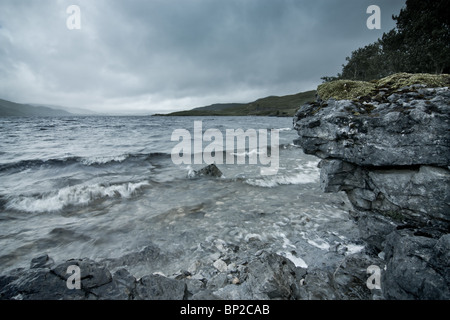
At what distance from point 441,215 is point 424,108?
234cm

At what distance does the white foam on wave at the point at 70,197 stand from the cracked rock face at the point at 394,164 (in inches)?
388

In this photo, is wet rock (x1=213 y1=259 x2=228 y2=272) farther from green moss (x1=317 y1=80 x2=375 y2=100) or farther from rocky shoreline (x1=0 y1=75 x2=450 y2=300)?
green moss (x1=317 y1=80 x2=375 y2=100)

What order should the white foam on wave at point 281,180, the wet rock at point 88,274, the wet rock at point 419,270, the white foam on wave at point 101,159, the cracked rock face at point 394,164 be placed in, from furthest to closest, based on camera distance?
the white foam on wave at point 101,159 < the white foam on wave at point 281,180 < the cracked rock face at point 394,164 < the wet rock at point 88,274 < the wet rock at point 419,270

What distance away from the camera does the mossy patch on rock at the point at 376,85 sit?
5.24 meters

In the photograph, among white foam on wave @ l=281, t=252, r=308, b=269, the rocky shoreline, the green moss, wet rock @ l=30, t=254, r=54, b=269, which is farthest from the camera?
the green moss

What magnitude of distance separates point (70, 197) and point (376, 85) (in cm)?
1386

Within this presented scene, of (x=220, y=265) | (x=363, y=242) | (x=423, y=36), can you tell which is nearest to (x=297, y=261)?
(x=220, y=265)

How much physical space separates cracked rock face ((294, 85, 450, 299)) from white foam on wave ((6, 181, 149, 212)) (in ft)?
32.4

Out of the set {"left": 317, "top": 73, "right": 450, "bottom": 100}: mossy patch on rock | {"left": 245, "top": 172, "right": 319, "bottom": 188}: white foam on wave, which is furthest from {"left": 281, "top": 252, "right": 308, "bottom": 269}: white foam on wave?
{"left": 245, "top": 172, "right": 319, "bottom": 188}: white foam on wave

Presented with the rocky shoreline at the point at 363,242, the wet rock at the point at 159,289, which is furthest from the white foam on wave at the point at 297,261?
the wet rock at the point at 159,289

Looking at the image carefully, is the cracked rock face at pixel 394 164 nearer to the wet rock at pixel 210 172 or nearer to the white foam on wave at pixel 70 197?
the wet rock at pixel 210 172

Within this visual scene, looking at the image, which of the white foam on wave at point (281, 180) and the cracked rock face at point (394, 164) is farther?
the white foam on wave at point (281, 180)

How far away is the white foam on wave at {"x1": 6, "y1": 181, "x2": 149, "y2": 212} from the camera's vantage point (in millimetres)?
9078
